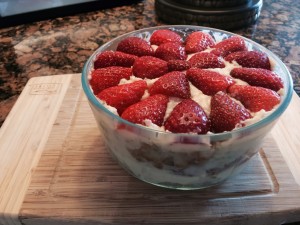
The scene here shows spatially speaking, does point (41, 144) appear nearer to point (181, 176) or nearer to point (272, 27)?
point (181, 176)

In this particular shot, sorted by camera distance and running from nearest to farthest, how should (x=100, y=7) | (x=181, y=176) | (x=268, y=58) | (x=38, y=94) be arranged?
(x=181, y=176), (x=268, y=58), (x=38, y=94), (x=100, y=7)

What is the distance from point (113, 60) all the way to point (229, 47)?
254mm

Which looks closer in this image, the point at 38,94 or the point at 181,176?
the point at 181,176

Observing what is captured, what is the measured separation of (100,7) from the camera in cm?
133

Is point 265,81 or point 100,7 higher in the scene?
point 265,81

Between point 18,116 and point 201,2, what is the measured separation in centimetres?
70

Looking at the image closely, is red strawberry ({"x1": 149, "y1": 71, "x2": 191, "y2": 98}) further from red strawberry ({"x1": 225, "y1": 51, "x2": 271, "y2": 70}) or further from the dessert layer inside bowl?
red strawberry ({"x1": 225, "y1": 51, "x2": 271, "y2": 70})

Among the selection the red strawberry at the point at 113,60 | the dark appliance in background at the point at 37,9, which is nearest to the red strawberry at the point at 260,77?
the red strawberry at the point at 113,60

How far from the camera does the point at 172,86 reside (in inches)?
21.8

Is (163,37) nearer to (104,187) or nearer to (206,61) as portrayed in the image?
(206,61)

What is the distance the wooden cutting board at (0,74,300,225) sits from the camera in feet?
1.75

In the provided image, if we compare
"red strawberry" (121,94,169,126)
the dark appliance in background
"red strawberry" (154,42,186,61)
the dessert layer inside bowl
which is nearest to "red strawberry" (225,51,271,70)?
the dessert layer inside bowl

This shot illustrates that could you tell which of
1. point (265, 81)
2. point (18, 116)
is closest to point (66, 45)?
point (18, 116)

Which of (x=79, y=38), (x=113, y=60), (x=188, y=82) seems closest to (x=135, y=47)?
(x=113, y=60)
